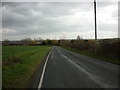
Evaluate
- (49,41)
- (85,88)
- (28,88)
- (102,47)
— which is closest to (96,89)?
(85,88)

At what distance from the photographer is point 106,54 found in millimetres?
19422

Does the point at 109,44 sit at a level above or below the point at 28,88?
above

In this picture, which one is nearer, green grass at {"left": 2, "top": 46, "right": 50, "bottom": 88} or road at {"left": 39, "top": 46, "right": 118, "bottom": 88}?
road at {"left": 39, "top": 46, "right": 118, "bottom": 88}

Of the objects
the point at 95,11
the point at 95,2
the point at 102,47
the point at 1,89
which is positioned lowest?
the point at 1,89

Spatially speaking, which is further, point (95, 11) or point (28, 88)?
point (95, 11)

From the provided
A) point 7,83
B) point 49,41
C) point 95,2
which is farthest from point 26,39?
point 7,83

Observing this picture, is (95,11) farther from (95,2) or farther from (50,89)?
(50,89)

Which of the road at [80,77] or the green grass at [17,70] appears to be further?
the green grass at [17,70]

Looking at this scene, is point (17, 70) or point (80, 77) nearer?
point (80, 77)

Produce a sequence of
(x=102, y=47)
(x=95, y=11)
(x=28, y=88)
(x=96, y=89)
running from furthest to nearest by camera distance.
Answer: (x=95, y=11)
(x=102, y=47)
(x=28, y=88)
(x=96, y=89)

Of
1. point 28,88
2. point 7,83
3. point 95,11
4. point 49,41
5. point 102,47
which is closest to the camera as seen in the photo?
point 28,88

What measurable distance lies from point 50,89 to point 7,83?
2.61m

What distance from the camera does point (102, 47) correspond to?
824 inches

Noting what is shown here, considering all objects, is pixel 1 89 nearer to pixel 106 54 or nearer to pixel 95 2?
pixel 106 54
